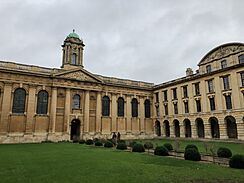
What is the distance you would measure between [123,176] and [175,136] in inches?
1397

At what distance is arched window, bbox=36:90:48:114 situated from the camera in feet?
116

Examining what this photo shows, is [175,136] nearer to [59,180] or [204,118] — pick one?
[204,118]

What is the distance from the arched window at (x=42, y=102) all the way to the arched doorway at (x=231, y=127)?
101 feet

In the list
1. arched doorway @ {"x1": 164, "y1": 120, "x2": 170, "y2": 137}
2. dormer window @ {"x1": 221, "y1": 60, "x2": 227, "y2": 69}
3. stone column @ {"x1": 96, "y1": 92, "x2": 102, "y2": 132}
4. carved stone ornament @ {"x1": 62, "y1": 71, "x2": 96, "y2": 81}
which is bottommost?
arched doorway @ {"x1": 164, "y1": 120, "x2": 170, "y2": 137}

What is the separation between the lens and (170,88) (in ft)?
143

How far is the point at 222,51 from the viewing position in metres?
36.8

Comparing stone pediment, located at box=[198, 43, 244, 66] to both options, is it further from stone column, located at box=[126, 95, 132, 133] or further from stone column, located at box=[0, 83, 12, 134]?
stone column, located at box=[0, 83, 12, 134]

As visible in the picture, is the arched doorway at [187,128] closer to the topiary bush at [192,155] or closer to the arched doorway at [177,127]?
the arched doorway at [177,127]

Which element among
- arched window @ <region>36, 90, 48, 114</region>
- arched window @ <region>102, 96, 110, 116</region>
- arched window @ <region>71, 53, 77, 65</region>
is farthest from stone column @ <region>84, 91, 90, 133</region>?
arched window @ <region>71, 53, 77, 65</region>

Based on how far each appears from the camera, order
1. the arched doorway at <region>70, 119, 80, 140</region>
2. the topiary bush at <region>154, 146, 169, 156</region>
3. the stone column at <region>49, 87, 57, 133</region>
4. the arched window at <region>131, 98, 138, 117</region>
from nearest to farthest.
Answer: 1. the topiary bush at <region>154, 146, 169, 156</region>
2. the stone column at <region>49, 87, 57, 133</region>
3. the arched doorway at <region>70, 119, 80, 140</region>
4. the arched window at <region>131, 98, 138, 117</region>

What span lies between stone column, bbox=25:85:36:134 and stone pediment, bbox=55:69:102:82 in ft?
16.0

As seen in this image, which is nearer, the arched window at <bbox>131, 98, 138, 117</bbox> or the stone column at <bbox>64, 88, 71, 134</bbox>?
the stone column at <bbox>64, 88, 71, 134</bbox>

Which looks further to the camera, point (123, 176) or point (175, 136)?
point (175, 136)

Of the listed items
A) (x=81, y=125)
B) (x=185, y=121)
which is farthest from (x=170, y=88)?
(x=81, y=125)
